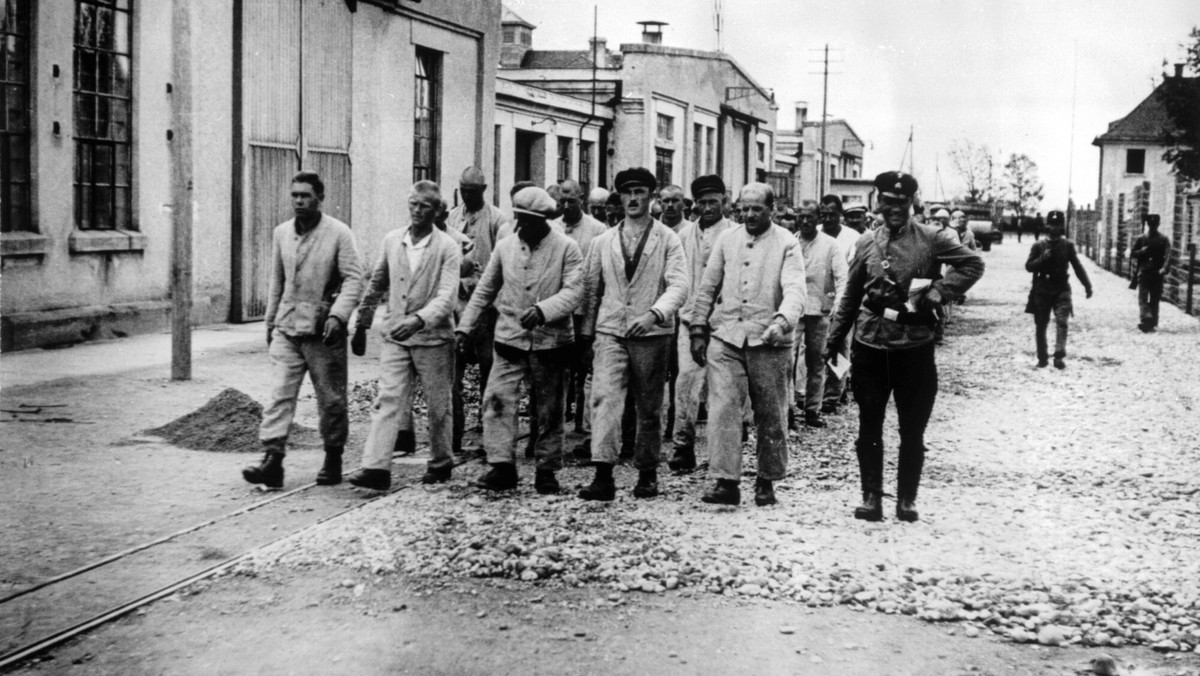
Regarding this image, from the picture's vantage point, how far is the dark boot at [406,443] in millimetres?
9234

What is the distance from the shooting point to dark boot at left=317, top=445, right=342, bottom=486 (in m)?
8.05

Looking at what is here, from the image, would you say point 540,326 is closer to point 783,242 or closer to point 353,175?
point 783,242

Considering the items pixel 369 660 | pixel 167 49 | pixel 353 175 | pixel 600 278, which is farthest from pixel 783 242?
pixel 353 175

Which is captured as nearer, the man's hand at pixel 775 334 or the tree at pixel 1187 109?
the man's hand at pixel 775 334

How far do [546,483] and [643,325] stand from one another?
1.12m

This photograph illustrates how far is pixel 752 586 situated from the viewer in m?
6.00

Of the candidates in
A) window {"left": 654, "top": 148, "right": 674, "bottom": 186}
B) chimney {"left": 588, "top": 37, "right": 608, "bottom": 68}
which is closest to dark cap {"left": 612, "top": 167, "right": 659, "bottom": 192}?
window {"left": 654, "top": 148, "right": 674, "bottom": 186}

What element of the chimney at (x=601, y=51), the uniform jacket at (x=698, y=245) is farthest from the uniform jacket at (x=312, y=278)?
the chimney at (x=601, y=51)

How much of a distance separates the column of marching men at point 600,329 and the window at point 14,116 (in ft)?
19.9

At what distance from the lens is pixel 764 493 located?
7801 mm

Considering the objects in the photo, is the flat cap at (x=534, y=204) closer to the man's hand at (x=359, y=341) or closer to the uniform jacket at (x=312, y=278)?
the uniform jacket at (x=312, y=278)

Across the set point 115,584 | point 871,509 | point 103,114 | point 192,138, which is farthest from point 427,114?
point 115,584

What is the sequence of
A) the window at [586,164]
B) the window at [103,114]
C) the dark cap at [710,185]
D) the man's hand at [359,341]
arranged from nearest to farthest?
the man's hand at [359,341] → the dark cap at [710,185] → the window at [103,114] → the window at [586,164]

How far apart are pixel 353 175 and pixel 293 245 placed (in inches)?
462
